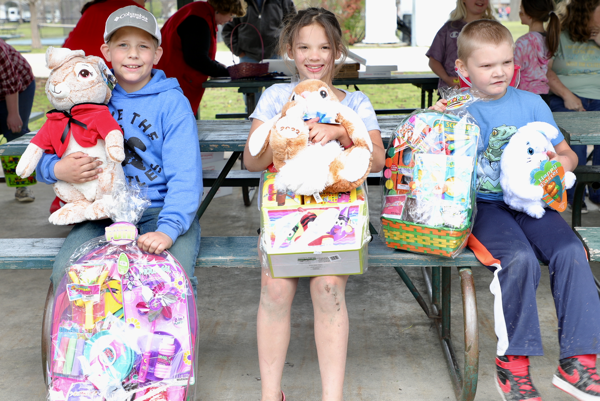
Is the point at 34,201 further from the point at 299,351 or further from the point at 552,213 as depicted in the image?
the point at 552,213

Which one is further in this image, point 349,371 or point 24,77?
point 24,77

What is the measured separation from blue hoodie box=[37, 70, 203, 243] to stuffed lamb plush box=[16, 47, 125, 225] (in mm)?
66

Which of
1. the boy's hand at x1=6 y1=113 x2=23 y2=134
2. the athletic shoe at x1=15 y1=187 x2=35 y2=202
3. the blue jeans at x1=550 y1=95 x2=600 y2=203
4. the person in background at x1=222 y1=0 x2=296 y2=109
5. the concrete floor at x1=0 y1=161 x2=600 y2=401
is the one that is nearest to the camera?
the concrete floor at x1=0 y1=161 x2=600 y2=401

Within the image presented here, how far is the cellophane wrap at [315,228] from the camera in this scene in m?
1.68

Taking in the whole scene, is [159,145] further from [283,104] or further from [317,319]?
[317,319]

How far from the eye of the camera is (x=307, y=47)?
80.2 inches

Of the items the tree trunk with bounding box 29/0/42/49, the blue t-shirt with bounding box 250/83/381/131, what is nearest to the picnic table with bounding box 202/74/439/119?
the blue t-shirt with bounding box 250/83/381/131

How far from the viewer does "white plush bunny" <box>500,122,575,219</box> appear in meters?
1.90

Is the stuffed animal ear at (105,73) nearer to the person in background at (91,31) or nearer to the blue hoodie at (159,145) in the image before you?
the blue hoodie at (159,145)

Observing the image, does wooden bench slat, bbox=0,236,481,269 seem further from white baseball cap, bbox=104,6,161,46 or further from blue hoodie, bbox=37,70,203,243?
white baseball cap, bbox=104,6,161,46

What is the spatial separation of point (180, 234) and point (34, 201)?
10.6ft

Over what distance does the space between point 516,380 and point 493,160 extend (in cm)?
75

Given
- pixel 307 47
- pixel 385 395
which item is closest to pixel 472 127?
pixel 307 47

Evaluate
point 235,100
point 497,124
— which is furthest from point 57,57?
point 235,100
